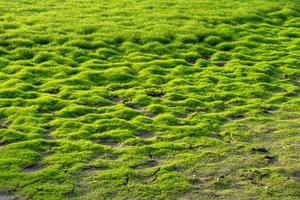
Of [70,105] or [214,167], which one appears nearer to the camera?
[214,167]

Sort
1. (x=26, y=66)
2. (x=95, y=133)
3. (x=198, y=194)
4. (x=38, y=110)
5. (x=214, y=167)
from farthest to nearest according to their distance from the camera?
1. (x=26, y=66)
2. (x=38, y=110)
3. (x=95, y=133)
4. (x=214, y=167)
5. (x=198, y=194)

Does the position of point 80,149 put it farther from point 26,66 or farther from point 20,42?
point 20,42

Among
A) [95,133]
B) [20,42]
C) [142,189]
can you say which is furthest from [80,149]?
[20,42]

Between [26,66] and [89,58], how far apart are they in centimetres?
210

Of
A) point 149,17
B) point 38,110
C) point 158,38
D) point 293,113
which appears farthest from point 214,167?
point 149,17

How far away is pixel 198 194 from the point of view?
405 inches

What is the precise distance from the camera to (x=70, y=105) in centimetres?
1420

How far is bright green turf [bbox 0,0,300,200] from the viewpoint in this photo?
35.3 feet

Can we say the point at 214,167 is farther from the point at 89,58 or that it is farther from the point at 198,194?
the point at 89,58

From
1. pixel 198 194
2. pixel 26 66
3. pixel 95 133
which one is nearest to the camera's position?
pixel 198 194

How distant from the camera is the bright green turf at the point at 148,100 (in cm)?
1076

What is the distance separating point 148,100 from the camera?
48.4 feet

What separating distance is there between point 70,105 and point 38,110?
84cm

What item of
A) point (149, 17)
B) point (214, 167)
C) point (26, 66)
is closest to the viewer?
point (214, 167)
